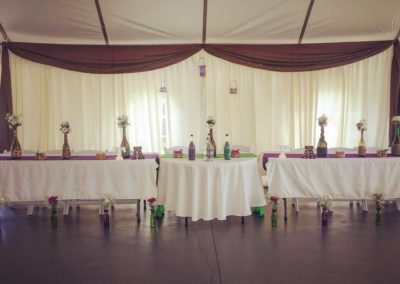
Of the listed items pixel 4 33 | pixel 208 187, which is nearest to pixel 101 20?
pixel 4 33

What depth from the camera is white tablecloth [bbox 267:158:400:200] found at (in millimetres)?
3949

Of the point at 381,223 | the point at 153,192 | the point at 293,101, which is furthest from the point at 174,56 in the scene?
the point at 381,223

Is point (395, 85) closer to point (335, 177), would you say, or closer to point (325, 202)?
point (335, 177)

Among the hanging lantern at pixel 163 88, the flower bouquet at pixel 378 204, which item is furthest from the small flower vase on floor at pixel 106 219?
the flower bouquet at pixel 378 204

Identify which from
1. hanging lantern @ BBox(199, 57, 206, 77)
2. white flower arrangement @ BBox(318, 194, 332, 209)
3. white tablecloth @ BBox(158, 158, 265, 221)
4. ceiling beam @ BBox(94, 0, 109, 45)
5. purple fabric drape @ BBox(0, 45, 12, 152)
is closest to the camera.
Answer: white tablecloth @ BBox(158, 158, 265, 221)

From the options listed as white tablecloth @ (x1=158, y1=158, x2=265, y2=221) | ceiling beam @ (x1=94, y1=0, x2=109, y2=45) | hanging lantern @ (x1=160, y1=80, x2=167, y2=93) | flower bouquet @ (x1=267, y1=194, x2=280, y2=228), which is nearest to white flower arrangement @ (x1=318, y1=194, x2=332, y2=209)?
flower bouquet @ (x1=267, y1=194, x2=280, y2=228)

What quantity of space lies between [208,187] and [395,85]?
171 inches

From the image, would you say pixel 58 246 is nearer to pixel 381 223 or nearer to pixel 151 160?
pixel 151 160

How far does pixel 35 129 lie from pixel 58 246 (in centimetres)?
347

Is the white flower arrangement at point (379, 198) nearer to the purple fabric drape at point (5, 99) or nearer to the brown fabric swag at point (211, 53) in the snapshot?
the brown fabric swag at point (211, 53)

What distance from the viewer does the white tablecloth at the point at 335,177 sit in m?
3.95

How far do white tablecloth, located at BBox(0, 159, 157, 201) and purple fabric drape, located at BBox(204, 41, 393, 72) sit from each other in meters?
2.86

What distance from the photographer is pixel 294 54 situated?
5863 millimetres

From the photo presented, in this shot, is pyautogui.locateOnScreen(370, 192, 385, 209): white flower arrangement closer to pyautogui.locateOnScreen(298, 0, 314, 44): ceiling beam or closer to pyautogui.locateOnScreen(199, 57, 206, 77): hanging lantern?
pyautogui.locateOnScreen(298, 0, 314, 44): ceiling beam
